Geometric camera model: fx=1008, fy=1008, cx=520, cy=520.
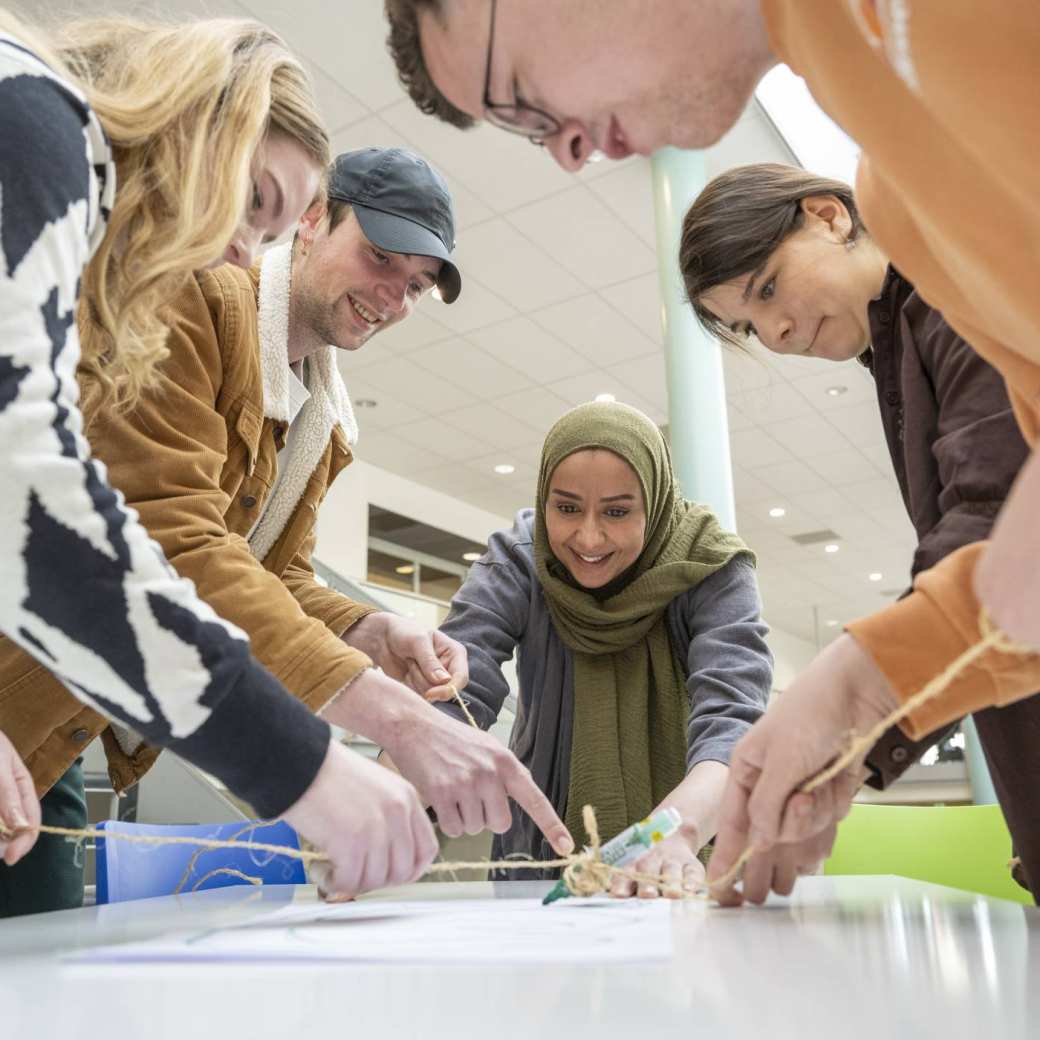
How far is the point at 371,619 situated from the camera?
5.15 feet

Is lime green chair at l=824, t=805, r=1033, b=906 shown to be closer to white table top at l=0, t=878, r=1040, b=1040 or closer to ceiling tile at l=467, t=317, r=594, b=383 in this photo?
white table top at l=0, t=878, r=1040, b=1040

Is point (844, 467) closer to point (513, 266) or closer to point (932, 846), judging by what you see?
point (513, 266)

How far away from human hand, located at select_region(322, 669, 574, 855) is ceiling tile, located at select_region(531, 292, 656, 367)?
4211 mm

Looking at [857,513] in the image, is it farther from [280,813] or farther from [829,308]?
[280,813]

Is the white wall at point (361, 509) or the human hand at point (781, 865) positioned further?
the white wall at point (361, 509)

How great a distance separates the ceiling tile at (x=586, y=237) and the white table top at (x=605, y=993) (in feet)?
12.6

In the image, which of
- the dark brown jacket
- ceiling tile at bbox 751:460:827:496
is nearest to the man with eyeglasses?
the dark brown jacket

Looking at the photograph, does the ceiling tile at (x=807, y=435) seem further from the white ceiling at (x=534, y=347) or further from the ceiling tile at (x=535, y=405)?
the ceiling tile at (x=535, y=405)

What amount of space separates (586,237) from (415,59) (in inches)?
152

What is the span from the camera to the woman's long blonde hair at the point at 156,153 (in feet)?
2.86

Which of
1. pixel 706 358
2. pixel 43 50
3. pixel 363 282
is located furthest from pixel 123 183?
pixel 706 358

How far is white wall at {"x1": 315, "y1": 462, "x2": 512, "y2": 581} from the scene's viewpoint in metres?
7.37

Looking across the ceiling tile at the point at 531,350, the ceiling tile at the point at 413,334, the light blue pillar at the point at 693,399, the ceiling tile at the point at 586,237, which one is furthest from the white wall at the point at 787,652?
the light blue pillar at the point at 693,399

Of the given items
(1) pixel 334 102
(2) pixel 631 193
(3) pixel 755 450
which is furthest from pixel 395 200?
(3) pixel 755 450
